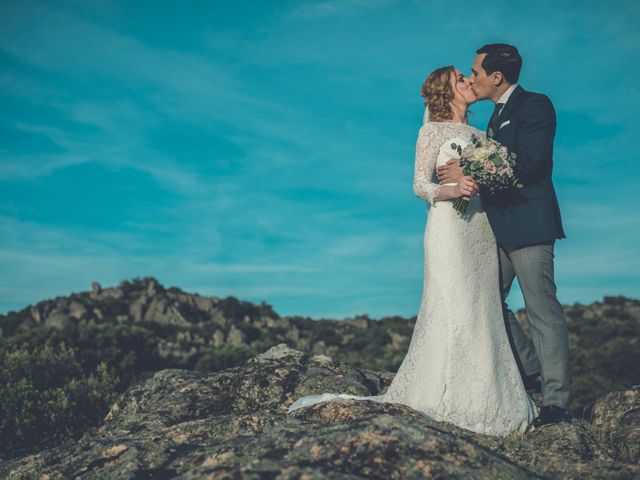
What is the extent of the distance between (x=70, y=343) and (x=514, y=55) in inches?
977

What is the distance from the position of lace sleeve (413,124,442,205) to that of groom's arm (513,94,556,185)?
88 centimetres

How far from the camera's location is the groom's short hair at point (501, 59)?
7.43m

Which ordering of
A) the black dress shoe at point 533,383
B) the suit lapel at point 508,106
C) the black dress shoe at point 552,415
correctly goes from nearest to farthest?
1. the black dress shoe at point 552,415
2. the suit lapel at point 508,106
3. the black dress shoe at point 533,383

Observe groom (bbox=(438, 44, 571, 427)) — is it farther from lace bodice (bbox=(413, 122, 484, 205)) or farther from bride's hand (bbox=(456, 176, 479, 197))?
bride's hand (bbox=(456, 176, 479, 197))

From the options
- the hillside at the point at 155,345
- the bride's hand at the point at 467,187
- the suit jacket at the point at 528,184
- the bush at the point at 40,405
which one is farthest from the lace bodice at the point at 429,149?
the bush at the point at 40,405

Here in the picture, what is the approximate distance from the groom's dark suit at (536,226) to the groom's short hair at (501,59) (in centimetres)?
36

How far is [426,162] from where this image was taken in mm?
7402

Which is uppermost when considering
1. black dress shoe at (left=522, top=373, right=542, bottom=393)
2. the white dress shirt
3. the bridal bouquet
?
the white dress shirt

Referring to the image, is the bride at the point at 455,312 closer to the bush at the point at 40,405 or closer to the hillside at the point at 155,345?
the hillside at the point at 155,345

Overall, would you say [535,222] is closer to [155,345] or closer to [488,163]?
[488,163]

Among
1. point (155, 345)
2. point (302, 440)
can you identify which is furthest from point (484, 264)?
point (155, 345)

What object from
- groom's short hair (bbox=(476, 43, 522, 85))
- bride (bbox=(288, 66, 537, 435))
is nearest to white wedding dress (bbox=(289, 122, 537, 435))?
bride (bbox=(288, 66, 537, 435))

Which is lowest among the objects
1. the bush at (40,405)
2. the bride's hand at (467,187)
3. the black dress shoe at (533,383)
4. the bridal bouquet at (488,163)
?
the bush at (40,405)

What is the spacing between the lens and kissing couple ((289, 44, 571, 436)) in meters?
7.03
